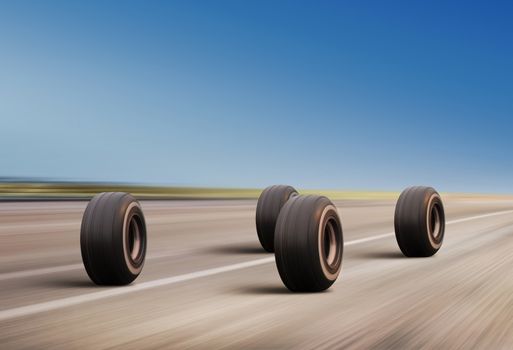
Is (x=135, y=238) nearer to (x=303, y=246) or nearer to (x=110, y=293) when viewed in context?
(x=110, y=293)

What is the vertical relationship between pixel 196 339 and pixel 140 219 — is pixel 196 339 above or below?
A: below

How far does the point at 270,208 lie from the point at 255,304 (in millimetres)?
6613

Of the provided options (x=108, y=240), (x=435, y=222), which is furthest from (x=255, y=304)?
(x=435, y=222)

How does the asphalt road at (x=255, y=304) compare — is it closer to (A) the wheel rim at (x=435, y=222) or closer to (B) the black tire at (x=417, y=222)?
(B) the black tire at (x=417, y=222)

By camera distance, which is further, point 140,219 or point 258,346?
point 140,219

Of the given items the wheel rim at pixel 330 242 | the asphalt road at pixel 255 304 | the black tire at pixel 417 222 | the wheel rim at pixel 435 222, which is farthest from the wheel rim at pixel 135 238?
the wheel rim at pixel 435 222

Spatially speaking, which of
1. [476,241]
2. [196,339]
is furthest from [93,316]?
[476,241]

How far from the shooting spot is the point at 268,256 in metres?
14.4

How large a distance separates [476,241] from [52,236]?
9.98 meters

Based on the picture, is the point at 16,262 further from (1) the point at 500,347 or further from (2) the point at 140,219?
(1) the point at 500,347

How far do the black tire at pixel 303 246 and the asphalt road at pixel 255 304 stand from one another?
19cm

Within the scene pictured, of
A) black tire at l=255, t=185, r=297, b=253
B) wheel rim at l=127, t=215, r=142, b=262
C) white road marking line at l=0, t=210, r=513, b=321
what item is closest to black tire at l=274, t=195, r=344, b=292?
white road marking line at l=0, t=210, r=513, b=321

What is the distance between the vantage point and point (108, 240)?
989cm

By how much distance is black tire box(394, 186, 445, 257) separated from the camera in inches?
541
